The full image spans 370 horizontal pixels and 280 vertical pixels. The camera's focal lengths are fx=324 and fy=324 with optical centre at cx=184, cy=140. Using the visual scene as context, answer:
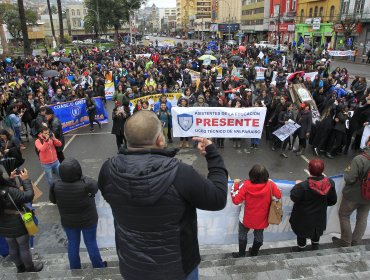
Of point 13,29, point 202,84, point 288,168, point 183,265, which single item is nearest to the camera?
point 183,265

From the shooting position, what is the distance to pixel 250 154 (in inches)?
383

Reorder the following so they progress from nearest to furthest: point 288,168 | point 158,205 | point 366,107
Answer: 1. point 158,205
2. point 288,168
3. point 366,107

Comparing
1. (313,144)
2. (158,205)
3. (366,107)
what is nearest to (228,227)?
(158,205)

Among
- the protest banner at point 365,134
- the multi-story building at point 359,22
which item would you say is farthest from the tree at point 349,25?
the protest banner at point 365,134

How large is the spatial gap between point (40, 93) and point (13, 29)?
79950 mm

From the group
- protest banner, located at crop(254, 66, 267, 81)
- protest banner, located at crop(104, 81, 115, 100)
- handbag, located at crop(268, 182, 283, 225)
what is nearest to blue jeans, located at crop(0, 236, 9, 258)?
handbag, located at crop(268, 182, 283, 225)

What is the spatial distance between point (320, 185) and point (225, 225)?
5.39ft

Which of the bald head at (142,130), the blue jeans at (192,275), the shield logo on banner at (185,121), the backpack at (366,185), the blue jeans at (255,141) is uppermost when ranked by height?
the bald head at (142,130)

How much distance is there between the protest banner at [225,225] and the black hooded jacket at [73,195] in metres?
0.90

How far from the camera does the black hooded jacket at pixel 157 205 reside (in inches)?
70.2

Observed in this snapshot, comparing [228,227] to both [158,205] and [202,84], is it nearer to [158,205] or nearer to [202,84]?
[158,205]

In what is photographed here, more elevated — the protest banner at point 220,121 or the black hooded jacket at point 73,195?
the black hooded jacket at point 73,195

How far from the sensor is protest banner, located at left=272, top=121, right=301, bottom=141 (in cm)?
937

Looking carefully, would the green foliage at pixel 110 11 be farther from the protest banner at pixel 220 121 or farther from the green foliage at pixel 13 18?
the protest banner at pixel 220 121
